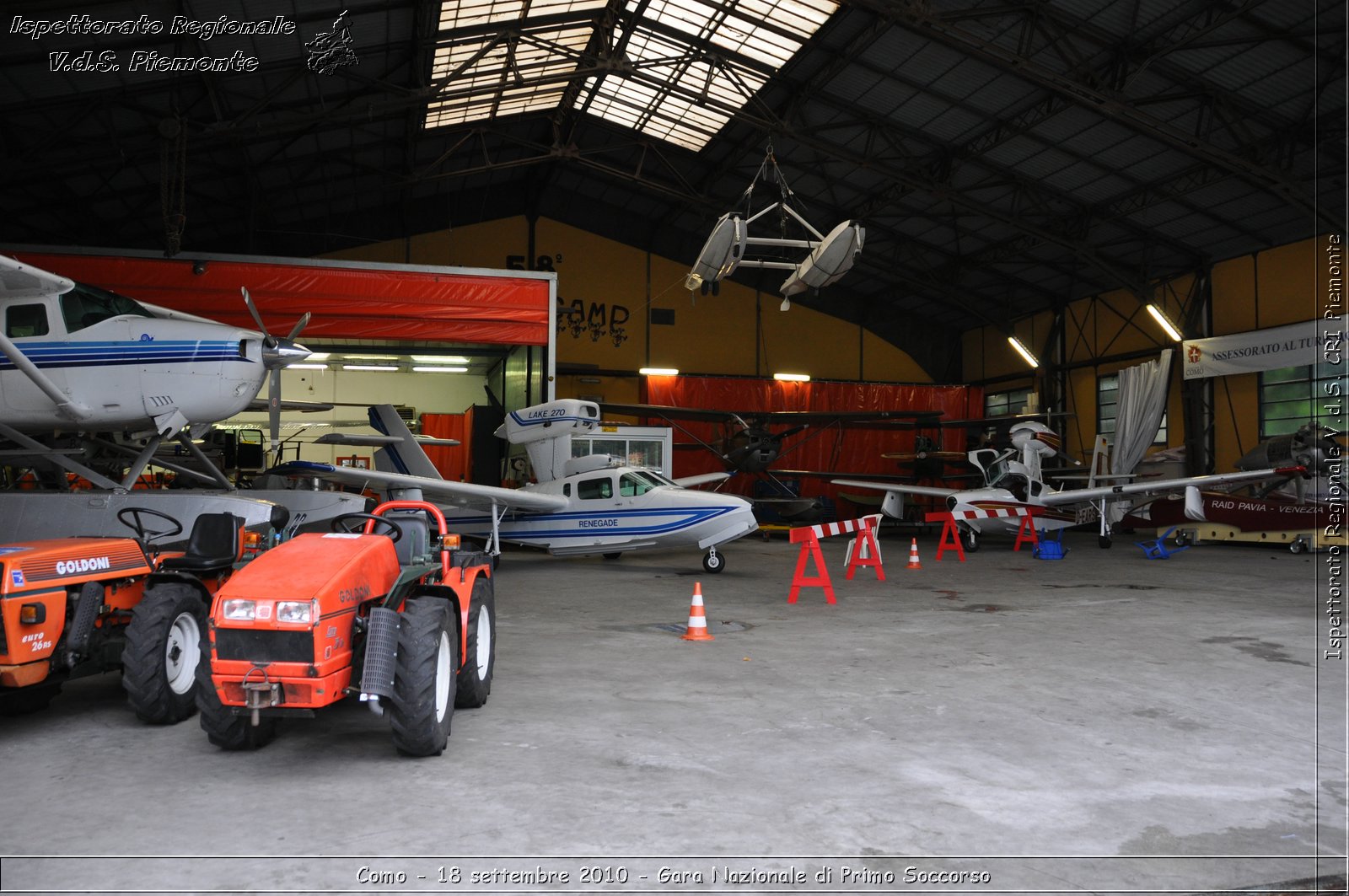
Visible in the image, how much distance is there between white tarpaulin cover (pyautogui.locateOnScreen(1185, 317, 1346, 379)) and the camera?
61.7 feet

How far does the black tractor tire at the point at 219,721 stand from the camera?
15.0 ft

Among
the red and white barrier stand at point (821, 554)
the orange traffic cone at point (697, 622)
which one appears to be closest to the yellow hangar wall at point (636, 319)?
the red and white barrier stand at point (821, 554)

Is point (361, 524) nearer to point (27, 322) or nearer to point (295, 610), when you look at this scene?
point (295, 610)

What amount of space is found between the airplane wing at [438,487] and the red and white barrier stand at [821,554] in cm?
479

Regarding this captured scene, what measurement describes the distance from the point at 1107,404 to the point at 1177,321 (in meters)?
3.74

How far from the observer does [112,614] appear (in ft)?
17.6

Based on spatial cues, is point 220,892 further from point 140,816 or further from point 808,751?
point 808,751

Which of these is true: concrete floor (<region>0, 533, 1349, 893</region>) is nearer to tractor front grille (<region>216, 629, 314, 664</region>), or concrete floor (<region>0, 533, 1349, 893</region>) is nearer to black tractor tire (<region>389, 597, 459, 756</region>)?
black tractor tire (<region>389, 597, 459, 756</region>)

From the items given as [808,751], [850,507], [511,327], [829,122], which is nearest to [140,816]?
[808,751]

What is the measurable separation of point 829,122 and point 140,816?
807 inches

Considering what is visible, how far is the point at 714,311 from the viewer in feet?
104

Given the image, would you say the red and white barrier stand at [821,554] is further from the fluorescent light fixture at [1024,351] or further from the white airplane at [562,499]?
the fluorescent light fixture at [1024,351]

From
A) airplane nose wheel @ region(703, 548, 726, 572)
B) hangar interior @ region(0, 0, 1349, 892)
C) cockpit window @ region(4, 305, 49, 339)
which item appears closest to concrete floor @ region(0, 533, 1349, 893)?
hangar interior @ region(0, 0, 1349, 892)

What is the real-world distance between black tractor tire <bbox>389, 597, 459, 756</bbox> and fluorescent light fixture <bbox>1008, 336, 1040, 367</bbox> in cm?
2853
